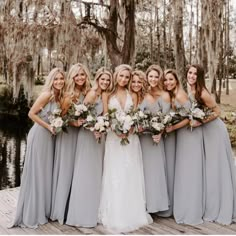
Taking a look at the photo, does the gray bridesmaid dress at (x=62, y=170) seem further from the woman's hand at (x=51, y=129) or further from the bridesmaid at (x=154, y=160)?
the bridesmaid at (x=154, y=160)

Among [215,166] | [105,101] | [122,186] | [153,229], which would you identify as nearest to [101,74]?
[105,101]

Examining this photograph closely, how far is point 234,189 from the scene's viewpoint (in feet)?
11.7

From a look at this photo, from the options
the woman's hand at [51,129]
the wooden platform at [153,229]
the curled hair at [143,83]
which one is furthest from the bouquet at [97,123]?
the wooden platform at [153,229]

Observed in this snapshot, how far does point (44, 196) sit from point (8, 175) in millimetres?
4889

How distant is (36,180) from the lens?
3.37m

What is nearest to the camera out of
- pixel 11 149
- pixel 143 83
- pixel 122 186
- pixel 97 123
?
pixel 97 123

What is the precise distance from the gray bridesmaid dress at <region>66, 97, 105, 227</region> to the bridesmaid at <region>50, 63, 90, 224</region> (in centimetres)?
6

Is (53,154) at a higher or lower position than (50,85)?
lower

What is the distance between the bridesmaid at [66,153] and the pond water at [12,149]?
3985 mm

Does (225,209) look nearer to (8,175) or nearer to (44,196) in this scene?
(44,196)

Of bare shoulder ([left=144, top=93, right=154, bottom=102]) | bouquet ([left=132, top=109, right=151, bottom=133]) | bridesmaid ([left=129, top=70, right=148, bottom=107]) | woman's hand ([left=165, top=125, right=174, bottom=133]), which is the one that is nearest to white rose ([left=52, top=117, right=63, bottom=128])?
bouquet ([left=132, top=109, right=151, bottom=133])

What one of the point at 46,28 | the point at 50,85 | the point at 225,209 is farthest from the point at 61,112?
the point at 46,28

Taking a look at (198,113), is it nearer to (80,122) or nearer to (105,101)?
(105,101)

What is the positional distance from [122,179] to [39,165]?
770 mm
